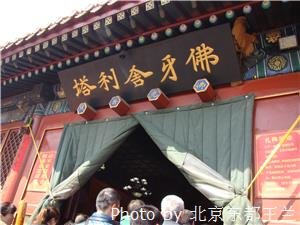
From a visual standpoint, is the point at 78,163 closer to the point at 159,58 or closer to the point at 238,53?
the point at 159,58

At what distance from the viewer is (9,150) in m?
7.04

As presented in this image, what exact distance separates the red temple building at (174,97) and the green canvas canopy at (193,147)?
0.04 ft

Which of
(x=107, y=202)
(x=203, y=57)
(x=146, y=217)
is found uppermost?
(x=203, y=57)

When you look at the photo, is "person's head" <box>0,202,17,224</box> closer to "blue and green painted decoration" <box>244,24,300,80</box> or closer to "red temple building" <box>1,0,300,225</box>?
"red temple building" <box>1,0,300,225</box>

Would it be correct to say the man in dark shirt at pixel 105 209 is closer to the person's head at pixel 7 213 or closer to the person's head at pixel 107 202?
the person's head at pixel 107 202

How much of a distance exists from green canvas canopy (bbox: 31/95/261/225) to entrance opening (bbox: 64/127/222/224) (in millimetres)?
1016

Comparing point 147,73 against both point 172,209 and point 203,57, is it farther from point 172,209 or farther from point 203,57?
point 172,209

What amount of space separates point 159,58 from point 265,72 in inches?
55.8

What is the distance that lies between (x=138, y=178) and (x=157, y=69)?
4903 mm

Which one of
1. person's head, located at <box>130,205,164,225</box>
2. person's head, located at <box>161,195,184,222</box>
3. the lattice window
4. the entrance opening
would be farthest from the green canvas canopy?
the lattice window

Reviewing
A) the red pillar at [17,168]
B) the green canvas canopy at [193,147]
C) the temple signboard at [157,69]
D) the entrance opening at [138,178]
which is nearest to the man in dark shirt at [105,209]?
the green canvas canopy at [193,147]

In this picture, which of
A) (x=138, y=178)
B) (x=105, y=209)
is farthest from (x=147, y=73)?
(x=138, y=178)

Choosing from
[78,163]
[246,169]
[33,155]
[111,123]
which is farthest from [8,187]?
[246,169]

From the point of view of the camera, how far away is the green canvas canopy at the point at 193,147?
3670 millimetres
